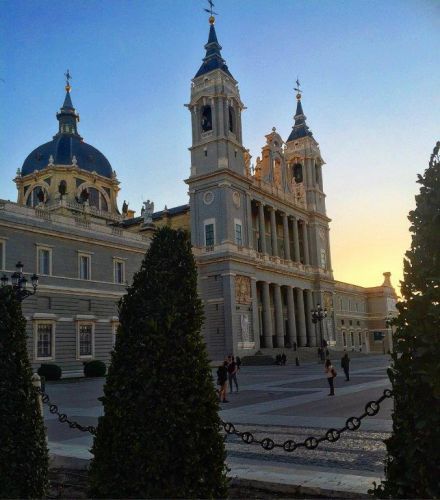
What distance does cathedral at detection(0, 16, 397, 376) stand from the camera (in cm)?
3659

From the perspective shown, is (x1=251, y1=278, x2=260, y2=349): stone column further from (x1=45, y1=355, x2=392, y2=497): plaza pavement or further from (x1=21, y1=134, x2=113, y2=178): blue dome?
(x1=21, y1=134, x2=113, y2=178): blue dome

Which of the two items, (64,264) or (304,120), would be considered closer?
(64,264)

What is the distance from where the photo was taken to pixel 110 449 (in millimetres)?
5391

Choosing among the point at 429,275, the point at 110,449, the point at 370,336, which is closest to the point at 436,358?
the point at 429,275

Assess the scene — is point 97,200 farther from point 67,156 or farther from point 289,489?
point 289,489

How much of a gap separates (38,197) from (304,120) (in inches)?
1469

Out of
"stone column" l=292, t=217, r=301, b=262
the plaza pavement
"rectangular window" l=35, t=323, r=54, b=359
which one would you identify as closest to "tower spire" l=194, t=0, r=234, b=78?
"stone column" l=292, t=217, r=301, b=262

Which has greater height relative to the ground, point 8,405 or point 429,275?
point 429,275

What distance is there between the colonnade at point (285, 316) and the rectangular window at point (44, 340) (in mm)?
26130

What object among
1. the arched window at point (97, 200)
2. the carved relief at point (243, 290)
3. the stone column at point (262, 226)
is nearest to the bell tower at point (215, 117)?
the stone column at point (262, 226)

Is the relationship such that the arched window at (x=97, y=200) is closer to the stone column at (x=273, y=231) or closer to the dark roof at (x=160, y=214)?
the dark roof at (x=160, y=214)

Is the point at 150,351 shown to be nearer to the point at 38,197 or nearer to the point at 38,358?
the point at 38,358

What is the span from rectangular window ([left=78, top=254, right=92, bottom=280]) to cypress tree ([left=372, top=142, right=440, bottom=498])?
36.2 m

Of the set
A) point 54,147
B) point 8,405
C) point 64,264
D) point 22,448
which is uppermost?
point 54,147
